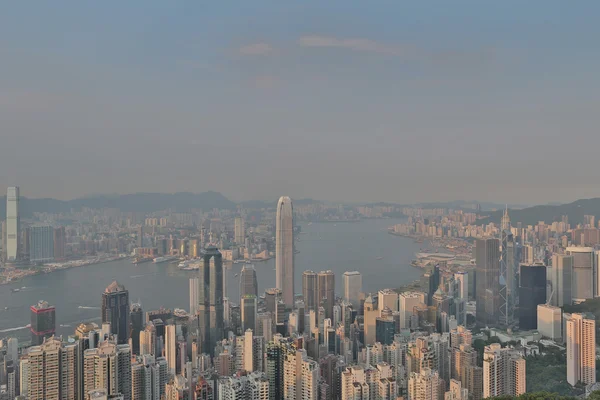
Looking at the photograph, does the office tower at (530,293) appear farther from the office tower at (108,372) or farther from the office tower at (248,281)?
the office tower at (108,372)

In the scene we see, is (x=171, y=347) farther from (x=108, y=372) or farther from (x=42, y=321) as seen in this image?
(x=42, y=321)

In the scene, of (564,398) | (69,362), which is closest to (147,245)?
(69,362)

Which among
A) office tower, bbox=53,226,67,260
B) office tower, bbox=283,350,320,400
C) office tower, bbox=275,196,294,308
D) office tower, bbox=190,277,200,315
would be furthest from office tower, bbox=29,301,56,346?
office tower, bbox=275,196,294,308

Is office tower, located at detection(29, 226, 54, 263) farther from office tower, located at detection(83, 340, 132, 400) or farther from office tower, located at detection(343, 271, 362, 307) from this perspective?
office tower, located at detection(343, 271, 362, 307)

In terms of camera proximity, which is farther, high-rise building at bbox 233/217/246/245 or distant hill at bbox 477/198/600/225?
high-rise building at bbox 233/217/246/245

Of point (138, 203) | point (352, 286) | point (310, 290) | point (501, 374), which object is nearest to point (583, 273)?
point (352, 286)
